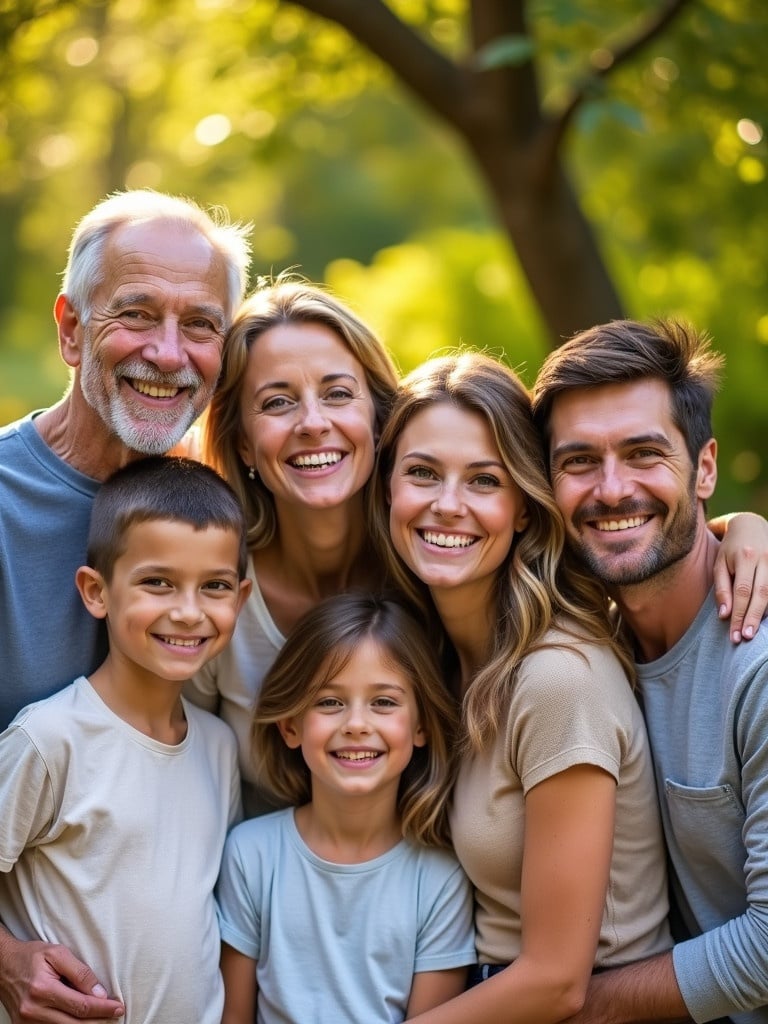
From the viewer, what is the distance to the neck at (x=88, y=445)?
345cm

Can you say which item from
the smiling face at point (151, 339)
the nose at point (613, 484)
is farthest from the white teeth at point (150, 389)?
the nose at point (613, 484)

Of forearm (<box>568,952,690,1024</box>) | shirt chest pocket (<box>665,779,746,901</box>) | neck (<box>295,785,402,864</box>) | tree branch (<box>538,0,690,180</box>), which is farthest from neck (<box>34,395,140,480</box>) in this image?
tree branch (<box>538,0,690,180</box>)

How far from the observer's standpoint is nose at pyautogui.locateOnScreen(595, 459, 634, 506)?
3.07 metres

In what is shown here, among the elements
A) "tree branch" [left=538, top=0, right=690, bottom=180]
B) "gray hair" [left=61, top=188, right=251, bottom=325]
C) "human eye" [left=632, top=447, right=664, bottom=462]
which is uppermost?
"tree branch" [left=538, top=0, right=690, bottom=180]

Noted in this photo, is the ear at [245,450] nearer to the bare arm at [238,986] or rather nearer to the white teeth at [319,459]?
the white teeth at [319,459]

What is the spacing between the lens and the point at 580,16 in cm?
468

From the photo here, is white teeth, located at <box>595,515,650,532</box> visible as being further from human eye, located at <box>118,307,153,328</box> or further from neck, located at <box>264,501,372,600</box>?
human eye, located at <box>118,307,153,328</box>

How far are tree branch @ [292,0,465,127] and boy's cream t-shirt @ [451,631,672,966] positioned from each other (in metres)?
3.34

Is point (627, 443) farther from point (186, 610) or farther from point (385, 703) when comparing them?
point (186, 610)

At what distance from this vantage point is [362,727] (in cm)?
317

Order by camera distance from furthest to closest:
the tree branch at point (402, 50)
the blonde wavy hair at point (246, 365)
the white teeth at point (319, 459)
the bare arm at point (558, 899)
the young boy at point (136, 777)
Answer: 1. the tree branch at point (402, 50)
2. the blonde wavy hair at point (246, 365)
3. the white teeth at point (319, 459)
4. the young boy at point (136, 777)
5. the bare arm at point (558, 899)

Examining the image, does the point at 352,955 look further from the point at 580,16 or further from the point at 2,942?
the point at 580,16

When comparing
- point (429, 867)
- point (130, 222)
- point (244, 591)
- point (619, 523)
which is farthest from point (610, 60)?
point (429, 867)

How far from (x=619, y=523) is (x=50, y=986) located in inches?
68.6
